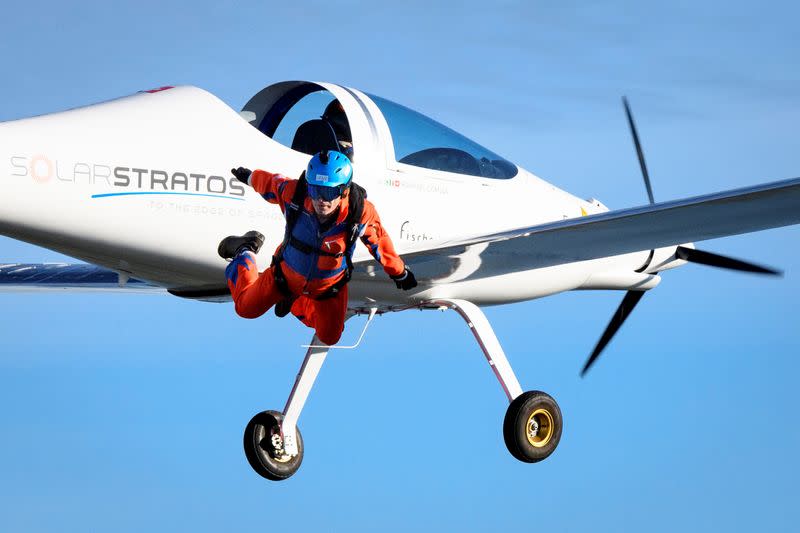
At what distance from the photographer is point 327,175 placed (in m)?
8.72

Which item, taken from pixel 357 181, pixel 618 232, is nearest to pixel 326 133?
pixel 357 181

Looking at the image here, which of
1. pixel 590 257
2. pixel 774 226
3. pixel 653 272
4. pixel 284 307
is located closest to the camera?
pixel 284 307

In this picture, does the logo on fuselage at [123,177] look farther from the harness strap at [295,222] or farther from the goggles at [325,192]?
the goggles at [325,192]

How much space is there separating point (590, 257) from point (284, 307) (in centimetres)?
369

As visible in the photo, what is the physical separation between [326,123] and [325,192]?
2682 millimetres

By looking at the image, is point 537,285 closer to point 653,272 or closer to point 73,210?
point 653,272

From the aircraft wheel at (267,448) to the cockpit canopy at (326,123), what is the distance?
3.17 metres

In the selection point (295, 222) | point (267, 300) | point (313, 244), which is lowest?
point (267, 300)

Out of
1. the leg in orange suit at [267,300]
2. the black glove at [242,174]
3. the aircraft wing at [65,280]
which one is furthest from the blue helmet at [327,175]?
the aircraft wing at [65,280]

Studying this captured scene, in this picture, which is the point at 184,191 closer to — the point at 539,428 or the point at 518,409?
the point at 518,409

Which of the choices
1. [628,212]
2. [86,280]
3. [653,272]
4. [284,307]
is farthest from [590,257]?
[86,280]

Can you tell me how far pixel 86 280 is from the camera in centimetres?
1443

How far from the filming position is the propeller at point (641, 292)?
13.9m

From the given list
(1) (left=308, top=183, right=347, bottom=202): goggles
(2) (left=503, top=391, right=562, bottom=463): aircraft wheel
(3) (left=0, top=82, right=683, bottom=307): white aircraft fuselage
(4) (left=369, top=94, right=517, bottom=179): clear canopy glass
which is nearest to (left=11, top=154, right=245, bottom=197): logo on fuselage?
(3) (left=0, top=82, right=683, bottom=307): white aircraft fuselage
